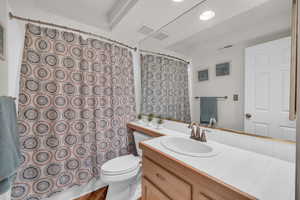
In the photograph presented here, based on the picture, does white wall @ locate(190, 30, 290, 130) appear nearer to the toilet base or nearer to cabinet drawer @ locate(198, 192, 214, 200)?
cabinet drawer @ locate(198, 192, 214, 200)

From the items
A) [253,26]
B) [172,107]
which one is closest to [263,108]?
[253,26]

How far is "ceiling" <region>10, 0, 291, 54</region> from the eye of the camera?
0.85 meters

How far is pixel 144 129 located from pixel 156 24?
1.34 m

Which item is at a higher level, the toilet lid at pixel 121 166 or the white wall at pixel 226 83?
the white wall at pixel 226 83

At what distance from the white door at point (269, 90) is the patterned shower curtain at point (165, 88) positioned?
0.56 metres

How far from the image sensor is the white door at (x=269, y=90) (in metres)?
0.75

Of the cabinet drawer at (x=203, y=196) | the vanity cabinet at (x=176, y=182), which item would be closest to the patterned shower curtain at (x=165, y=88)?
the vanity cabinet at (x=176, y=182)

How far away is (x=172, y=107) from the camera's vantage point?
5.16 ft

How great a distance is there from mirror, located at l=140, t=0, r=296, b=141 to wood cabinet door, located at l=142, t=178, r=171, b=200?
2.43 feet

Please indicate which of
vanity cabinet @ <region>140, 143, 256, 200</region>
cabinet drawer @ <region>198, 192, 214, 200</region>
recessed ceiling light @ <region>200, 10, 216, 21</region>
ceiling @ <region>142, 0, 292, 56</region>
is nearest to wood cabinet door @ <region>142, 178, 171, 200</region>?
vanity cabinet @ <region>140, 143, 256, 200</region>

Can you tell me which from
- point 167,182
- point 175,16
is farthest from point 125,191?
point 175,16

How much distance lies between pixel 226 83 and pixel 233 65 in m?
0.15

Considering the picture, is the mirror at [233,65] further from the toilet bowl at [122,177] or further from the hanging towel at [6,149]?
the hanging towel at [6,149]

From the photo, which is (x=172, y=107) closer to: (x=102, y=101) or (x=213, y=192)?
(x=102, y=101)
